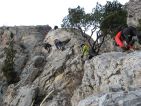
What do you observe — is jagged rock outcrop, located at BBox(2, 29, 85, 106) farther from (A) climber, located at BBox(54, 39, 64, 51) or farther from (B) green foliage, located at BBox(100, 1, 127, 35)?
(B) green foliage, located at BBox(100, 1, 127, 35)

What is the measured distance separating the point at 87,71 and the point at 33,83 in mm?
11490

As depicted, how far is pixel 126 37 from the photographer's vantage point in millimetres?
27578

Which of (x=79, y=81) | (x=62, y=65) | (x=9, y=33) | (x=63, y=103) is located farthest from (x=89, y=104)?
(x=9, y=33)

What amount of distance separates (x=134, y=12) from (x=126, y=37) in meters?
27.2

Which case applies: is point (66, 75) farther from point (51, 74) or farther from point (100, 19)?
point (100, 19)

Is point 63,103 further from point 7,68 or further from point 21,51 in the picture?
point 21,51

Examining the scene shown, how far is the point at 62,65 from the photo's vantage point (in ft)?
149

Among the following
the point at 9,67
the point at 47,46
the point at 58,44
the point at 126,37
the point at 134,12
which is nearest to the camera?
the point at 126,37

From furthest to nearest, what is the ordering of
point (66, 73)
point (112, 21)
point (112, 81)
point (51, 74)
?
point (112, 21) < point (51, 74) < point (66, 73) < point (112, 81)

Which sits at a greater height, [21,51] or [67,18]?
[67,18]

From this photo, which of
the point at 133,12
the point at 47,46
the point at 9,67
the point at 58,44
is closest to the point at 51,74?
the point at 58,44

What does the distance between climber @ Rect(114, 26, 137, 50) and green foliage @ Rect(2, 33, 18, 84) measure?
80.8 ft

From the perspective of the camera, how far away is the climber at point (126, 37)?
2745 cm

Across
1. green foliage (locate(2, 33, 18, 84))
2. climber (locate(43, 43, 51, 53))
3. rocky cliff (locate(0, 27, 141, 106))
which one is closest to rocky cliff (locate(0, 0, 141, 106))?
rocky cliff (locate(0, 27, 141, 106))
